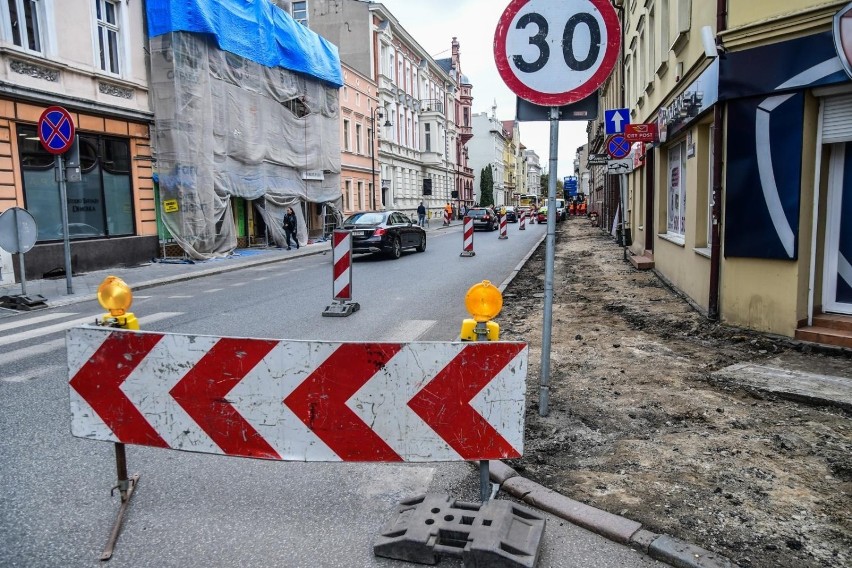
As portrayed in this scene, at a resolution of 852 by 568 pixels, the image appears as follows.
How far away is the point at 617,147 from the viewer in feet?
51.3

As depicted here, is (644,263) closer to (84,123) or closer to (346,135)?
(84,123)

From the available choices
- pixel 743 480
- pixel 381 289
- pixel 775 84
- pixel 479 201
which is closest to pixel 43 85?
pixel 381 289

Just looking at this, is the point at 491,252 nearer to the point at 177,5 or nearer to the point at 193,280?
the point at 193,280

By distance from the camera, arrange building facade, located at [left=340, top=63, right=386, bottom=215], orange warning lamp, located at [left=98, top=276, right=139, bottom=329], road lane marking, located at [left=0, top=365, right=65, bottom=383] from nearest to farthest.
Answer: orange warning lamp, located at [left=98, top=276, right=139, bottom=329]
road lane marking, located at [left=0, top=365, right=65, bottom=383]
building facade, located at [left=340, top=63, right=386, bottom=215]

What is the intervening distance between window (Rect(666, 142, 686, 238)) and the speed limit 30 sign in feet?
26.7

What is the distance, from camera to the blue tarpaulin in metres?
18.5

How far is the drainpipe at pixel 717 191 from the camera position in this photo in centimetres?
756

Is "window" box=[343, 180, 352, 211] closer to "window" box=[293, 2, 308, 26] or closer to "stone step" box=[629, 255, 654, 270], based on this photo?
"window" box=[293, 2, 308, 26]

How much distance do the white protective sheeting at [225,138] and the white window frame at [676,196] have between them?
44.5ft

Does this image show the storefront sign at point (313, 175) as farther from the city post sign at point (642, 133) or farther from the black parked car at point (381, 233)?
the city post sign at point (642, 133)

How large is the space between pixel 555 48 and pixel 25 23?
14.9 m

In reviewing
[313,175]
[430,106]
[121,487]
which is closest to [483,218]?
[313,175]

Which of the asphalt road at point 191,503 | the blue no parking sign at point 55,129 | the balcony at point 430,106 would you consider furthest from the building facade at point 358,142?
the asphalt road at point 191,503

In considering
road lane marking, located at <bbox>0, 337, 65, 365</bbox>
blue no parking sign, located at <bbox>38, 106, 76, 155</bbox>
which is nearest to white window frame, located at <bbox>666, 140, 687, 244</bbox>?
road lane marking, located at <bbox>0, 337, 65, 365</bbox>
